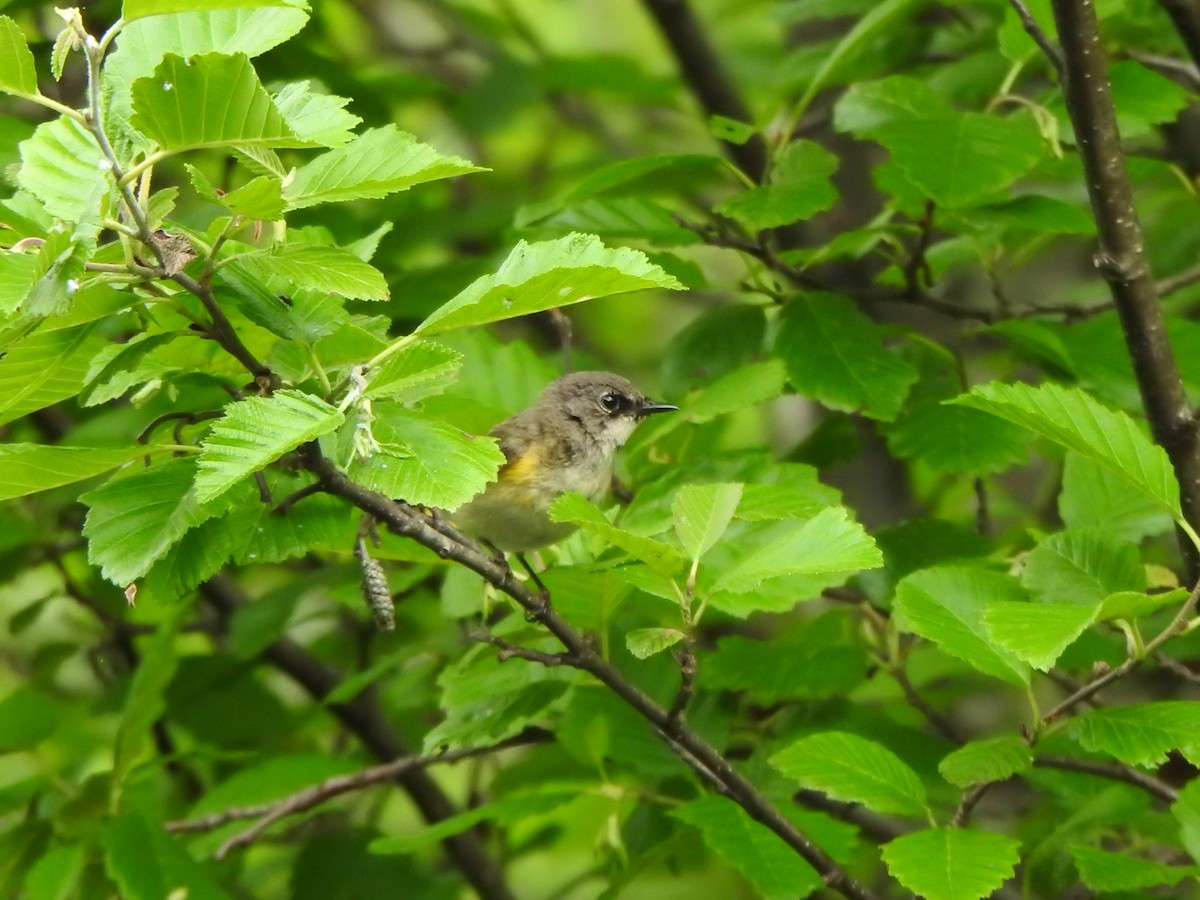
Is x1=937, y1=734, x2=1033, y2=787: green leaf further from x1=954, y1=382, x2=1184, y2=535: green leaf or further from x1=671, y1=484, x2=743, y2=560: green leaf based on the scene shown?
x1=671, y1=484, x2=743, y2=560: green leaf

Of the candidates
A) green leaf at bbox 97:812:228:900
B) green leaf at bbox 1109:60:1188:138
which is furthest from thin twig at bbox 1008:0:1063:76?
green leaf at bbox 97:812:228:900

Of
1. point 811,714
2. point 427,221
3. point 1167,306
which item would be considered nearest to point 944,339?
point 1167,306

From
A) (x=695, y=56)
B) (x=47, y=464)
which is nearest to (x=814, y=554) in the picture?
(x=47, y=464)

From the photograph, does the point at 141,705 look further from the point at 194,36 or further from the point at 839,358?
the point at 194,36

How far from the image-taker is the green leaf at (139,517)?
229 centimetres

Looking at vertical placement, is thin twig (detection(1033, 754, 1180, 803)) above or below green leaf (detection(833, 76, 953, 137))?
below

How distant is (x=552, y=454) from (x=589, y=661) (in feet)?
3.82

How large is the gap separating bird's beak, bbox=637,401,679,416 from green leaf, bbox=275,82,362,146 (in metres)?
1.70

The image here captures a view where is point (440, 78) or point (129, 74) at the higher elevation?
point (129, 74)

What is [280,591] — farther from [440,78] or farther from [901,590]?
[440,78]

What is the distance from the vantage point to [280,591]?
14.8ft

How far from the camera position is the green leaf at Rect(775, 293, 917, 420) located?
3.40 m

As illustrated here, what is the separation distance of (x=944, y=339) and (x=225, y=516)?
3874 mm

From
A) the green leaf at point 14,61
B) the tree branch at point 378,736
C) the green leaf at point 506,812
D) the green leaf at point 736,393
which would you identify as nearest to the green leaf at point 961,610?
the green leaf at point 736,393
